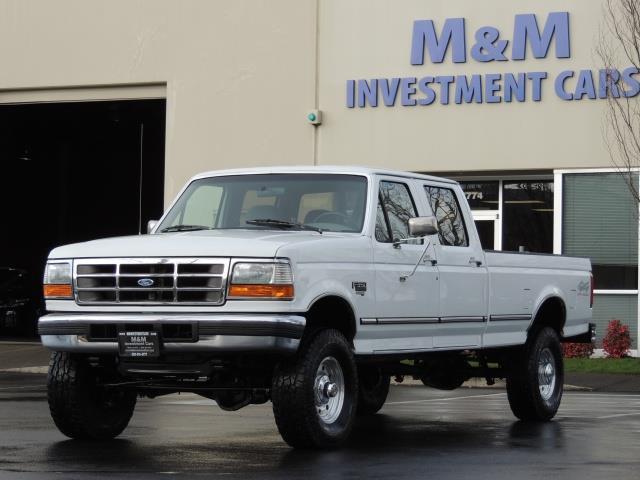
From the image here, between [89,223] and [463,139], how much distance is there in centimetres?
2024

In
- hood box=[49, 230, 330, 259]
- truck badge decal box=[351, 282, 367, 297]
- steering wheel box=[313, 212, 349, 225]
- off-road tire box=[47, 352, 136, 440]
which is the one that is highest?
steering wheel box=[313, 212, 349, 225]

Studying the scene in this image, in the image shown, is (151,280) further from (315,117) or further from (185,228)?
(315,117)

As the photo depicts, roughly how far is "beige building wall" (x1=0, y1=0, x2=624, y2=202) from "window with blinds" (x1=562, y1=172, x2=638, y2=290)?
0.41 metres

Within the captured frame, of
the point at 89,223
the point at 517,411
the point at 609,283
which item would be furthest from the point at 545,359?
the point at 89,223

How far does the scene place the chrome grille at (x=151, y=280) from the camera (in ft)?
33.8

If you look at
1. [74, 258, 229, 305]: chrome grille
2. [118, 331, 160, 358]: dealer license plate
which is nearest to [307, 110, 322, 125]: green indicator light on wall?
[74, 258, 229, 305]: chrome grille

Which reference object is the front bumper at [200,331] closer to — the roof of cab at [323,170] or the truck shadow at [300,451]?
the truck shadow at [300,451]

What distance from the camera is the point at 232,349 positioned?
1005cm

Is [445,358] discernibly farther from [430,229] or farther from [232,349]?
[232,349]

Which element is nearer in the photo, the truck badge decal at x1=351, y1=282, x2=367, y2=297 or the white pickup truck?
the white pickup truck

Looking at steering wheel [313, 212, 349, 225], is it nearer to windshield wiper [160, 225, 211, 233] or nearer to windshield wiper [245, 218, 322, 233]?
windshield wiper [245, 218, 322, 233]

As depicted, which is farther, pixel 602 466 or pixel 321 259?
pixel 321 259

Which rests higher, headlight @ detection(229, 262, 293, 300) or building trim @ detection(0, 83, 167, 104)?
building trim @ detection(0, 83, 167, 104)

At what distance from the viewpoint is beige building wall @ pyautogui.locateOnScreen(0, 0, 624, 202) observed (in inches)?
978
